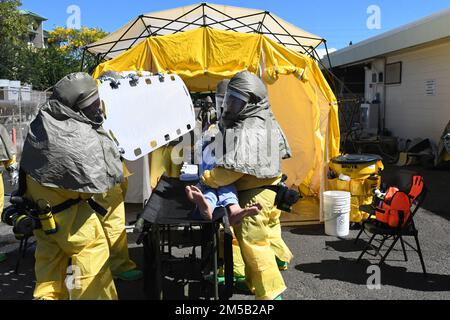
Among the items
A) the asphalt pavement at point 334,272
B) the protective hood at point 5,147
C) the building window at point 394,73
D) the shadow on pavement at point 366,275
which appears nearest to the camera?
the asphalt pavement at point 334,272

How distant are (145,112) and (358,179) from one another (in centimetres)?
335

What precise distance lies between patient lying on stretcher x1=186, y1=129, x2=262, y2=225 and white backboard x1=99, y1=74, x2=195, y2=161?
1060 millimetres

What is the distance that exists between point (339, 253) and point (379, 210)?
3.05 ft

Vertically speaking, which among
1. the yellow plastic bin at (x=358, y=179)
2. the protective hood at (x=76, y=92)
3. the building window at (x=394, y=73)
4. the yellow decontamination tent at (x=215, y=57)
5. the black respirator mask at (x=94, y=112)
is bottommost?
the yellow plastic bin at (x=358, y=179)

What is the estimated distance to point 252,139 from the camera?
10.5ft

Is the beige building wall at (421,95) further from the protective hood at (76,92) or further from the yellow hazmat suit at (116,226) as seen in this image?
the protective hood at (76,92)

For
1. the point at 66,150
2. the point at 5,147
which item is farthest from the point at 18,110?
the point at 66,150

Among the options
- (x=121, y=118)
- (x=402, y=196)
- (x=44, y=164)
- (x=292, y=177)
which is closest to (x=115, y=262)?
(x=121, y=118)

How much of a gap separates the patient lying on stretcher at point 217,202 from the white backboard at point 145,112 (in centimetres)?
106

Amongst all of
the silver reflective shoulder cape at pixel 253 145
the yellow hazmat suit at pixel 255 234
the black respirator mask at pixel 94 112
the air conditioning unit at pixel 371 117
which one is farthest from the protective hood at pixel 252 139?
the air conditioning unit at pixel 371 117

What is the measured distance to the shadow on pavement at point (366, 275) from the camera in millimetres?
4320

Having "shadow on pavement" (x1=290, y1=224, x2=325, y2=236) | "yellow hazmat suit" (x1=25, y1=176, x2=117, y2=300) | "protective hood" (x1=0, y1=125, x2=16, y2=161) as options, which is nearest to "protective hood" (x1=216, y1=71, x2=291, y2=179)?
"yellow hazmat suit" (x1=25, y1=176, x2=117, y2=300)

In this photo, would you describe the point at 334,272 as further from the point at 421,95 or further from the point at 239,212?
the point at 421,95

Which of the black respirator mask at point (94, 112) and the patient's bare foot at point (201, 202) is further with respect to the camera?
the black respirator mask at point (94, 112)
